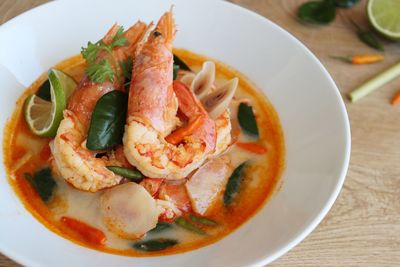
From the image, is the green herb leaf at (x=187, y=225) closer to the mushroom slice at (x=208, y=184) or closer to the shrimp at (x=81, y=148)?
the mushroom slice at (x=208, y=184)

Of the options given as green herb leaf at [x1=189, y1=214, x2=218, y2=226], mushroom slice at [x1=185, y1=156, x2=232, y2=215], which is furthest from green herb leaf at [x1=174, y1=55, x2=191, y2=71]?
green herb leaf at [x1=189, y1=214, x2=218, y2=226]

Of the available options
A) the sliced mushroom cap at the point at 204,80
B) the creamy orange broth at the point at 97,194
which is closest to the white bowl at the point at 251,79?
the creamy orange broth at the point at 97,194

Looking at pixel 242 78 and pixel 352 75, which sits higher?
pixel 242 78

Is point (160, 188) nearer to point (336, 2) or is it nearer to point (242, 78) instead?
point (242, 78)

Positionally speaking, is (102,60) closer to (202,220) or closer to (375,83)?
(202,220)

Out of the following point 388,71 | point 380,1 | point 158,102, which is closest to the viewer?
point 158,102

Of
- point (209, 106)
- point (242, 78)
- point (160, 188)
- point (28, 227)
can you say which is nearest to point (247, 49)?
A: point (242, 78)

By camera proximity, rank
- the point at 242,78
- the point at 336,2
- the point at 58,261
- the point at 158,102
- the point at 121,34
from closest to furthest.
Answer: the point at 58,261 < the point at 158,102 < the point at 121,34 < the point at 242,78 < the point at 336,2
